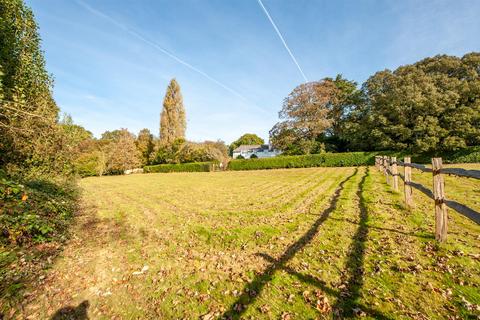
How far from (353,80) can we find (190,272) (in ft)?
155

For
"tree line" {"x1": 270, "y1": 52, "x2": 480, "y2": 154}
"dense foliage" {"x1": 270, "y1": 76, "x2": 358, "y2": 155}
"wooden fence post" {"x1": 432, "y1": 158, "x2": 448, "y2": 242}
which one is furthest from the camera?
"dense foliage" {"x1": 270, "y1": 76, "x2": 358, "y2": 155}

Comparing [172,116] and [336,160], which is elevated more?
[172,116]

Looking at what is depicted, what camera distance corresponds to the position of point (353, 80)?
41531mm

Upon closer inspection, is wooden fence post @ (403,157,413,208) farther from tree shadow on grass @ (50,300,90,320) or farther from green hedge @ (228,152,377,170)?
green hedge @ (228,152,377,170)

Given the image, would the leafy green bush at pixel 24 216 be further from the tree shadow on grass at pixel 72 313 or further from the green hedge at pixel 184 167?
the green hedge at pixel 184 167

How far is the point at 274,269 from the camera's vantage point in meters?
3.83

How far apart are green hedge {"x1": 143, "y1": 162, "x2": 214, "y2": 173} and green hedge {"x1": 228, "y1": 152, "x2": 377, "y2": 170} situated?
4.86 m

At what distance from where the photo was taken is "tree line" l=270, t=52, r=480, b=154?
23578 mm

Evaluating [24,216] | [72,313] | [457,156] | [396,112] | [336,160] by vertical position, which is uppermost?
[396,112]

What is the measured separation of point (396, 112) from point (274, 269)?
30.4m

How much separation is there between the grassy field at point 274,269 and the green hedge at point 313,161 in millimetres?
22452

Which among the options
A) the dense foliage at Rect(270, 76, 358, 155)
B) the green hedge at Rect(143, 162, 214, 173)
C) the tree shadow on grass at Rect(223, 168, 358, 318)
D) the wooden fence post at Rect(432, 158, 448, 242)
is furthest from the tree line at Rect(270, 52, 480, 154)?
the tree shadow on grass at Rect(223, 168, 358, 318)

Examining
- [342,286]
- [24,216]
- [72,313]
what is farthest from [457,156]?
[24,216]

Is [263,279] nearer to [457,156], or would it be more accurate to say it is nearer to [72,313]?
[72,313]
